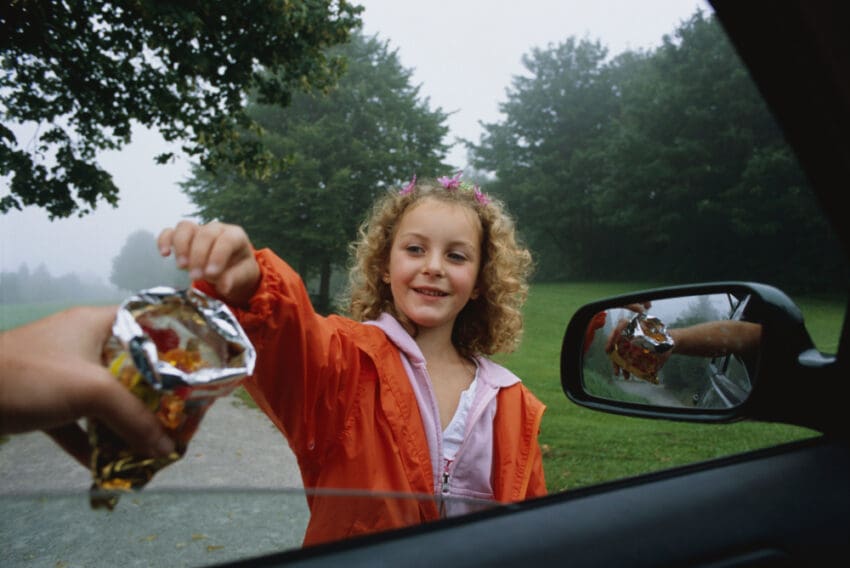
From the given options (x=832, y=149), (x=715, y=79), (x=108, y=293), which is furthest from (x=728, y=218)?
(x=108, y=293)

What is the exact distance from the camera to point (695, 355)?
3.97 ft

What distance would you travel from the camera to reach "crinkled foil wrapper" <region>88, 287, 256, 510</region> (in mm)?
590

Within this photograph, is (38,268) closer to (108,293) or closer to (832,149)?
(108,293)

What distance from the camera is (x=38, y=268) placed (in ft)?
2.68

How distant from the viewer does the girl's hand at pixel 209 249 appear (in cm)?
81

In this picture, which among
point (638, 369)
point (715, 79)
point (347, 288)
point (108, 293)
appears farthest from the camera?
point (347, 288)

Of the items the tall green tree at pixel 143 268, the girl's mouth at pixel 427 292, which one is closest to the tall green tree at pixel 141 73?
the tall green tree at pixel 143 268

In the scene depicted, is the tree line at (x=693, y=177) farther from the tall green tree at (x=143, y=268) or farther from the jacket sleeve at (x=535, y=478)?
the tall green tree at (x=143, y=268)

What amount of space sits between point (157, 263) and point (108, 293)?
0.16 meters

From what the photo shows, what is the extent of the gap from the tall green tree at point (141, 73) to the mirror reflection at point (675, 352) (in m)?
1.11

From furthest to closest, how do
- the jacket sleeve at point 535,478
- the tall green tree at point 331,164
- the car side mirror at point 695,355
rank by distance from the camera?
the tall green tree at point 331,164
the jacket sleeve at point 535,478
the car side mirror at point 695,355

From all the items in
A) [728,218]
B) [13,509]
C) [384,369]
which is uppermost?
[728,218]

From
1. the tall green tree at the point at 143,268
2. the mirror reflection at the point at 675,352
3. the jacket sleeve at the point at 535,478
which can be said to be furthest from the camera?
the jacket sleeve at the point at 535,478

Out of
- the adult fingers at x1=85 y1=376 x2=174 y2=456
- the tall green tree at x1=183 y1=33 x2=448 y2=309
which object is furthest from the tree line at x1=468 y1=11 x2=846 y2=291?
the tall green tree at x1=183 y1=33 x2=448 y2=309
